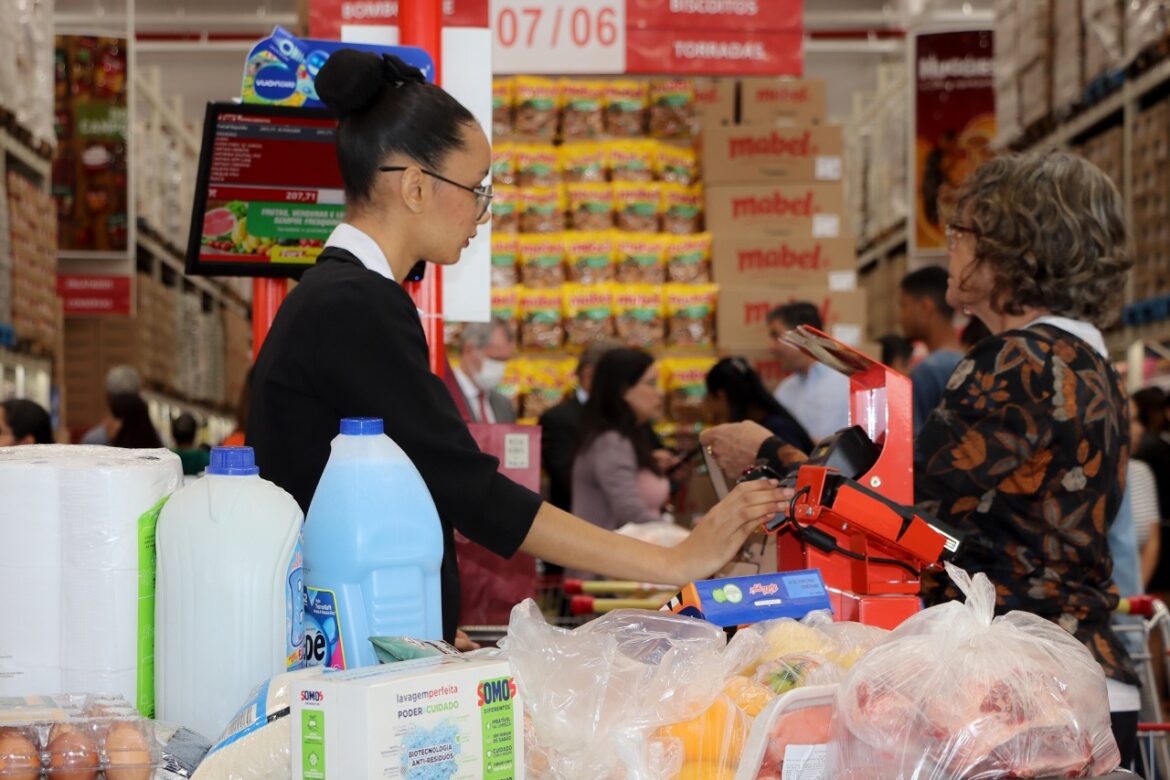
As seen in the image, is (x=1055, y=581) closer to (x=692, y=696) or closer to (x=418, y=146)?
(x=692, y=696)

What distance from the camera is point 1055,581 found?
7.48 feet

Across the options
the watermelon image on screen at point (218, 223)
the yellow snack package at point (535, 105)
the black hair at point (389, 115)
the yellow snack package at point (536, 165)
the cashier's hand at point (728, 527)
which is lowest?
the cashier's hand at point (728, 527)

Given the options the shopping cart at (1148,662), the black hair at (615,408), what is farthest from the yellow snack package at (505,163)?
the shopping cart at (1148,662)

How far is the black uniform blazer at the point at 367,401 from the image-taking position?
1.85 meters

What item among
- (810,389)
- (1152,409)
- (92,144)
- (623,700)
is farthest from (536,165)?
(623,700)

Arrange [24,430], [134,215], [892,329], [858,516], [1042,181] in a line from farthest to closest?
[892,329], [134,215], [24,430], [1042,181], [858,516]

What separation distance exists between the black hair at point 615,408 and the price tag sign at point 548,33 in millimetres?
1459

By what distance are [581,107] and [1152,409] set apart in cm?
337

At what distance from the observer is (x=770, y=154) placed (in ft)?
24.6

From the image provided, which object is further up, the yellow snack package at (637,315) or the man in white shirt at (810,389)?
the yellow snack package at (637,315)

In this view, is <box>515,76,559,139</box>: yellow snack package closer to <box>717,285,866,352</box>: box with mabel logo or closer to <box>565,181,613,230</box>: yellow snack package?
<box>565,181,613,230</box>: yellow snack package

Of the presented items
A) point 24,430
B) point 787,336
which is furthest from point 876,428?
point 24,430

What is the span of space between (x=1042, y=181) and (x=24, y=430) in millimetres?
4249

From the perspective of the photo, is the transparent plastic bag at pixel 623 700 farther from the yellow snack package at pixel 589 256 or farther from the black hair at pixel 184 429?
the black hair at pixel 184 429
